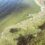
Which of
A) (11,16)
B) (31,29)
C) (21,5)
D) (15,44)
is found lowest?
(15,44)

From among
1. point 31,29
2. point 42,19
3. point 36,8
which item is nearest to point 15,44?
point 31,29

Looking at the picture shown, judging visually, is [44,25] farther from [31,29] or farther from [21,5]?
[21,5]

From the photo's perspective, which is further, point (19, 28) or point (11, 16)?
point (11, 16)

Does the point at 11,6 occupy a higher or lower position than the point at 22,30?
higher

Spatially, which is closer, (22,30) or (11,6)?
(22,30)

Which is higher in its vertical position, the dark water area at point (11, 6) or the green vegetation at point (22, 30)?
the dark water area at point (11, 6)

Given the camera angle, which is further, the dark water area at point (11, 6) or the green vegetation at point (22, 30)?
the dark water area at point (11, 6)

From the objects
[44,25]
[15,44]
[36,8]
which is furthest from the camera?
[36,8]

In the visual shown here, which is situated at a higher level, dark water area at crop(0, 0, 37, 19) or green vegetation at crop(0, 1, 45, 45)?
dark water area at crop(0, 0, 37, 19)

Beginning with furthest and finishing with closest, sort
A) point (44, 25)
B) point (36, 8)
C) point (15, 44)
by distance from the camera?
point (36, 8) < point (44, 25) < point (15, 44)

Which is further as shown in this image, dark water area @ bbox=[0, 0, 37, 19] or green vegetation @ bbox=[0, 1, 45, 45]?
dark water area @ bbox=[0, 0, 37, 19]

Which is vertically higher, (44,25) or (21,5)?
(21,5)
